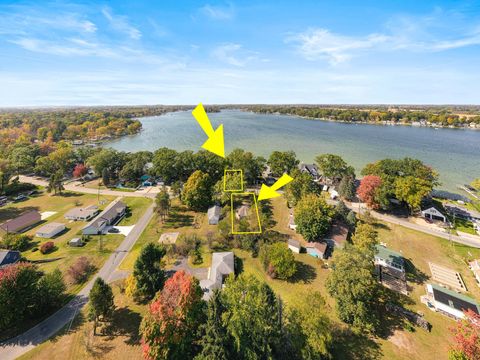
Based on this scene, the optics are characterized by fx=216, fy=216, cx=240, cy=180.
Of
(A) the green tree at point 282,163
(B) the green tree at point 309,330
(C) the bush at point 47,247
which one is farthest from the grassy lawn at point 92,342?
(A) the green tree at point 282,163

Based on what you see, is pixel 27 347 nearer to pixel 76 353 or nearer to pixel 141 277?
pixel 76 353

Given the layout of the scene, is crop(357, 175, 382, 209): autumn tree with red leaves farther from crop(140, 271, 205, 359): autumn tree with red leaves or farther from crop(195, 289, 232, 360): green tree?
crop(140, 271, 205, 359): autumn tree with red leaves

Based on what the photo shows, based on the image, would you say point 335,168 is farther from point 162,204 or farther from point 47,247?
point 47,247

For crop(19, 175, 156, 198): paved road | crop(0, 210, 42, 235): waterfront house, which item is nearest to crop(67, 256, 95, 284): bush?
crop(0, 210, 42, 235): waterfront house

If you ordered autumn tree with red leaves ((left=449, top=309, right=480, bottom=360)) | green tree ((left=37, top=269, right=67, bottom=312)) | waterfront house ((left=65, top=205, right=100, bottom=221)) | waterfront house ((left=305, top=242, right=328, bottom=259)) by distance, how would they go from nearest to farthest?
autumn tree with red leaves ((left=449, top=309, right=480, bottom=360))
green tree ((left=37, top=269, right=67, bottom=312))
waterfront house ((left=305, top=242, right=328, bottom=259))
waterfront house ((left=65, top=205, right=100, bottom=221))

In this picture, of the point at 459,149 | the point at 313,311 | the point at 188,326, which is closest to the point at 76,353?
the point at 188,326

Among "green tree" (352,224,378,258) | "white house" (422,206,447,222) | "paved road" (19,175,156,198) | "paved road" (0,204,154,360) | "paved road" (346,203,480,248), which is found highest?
"green tree" (352,224,378,258)

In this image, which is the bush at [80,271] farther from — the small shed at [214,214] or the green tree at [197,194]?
the green tree at [197,194]
